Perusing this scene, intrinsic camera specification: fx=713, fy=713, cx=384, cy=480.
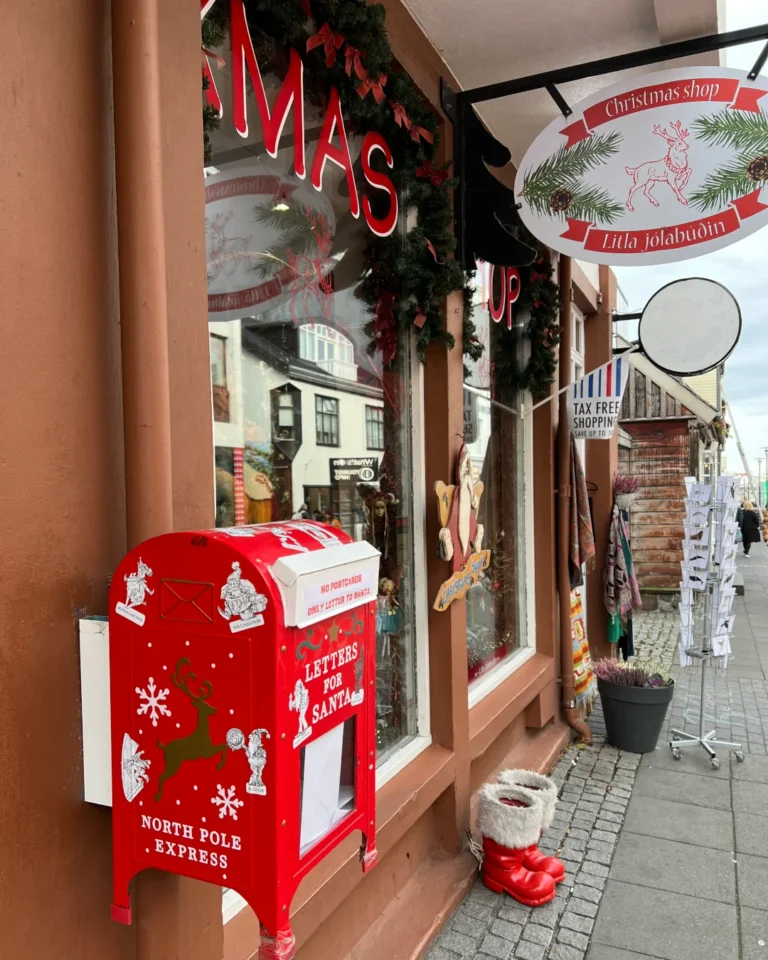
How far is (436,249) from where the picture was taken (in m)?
3.20

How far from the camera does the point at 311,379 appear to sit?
110 inches

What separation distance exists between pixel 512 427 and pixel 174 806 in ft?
13.3

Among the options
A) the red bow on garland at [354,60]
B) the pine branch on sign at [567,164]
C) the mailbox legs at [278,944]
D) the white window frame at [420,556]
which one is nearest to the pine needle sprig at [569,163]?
the pine branch on sign at [567,164]

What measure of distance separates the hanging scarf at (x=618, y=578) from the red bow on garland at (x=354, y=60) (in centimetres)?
489

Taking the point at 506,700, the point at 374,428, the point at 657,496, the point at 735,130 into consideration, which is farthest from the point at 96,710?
the point at 657,496

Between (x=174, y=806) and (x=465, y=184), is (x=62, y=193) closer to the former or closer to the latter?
(x=174, y=806)

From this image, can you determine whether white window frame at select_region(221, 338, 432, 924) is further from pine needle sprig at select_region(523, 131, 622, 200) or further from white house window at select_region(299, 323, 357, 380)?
pine needle sprig at select_region(523, 131, 622, 200)

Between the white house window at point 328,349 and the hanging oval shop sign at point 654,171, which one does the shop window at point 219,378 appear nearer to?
the white house window at point 328,349

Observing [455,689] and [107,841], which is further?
[455,689]

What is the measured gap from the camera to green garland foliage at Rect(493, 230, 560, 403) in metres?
4.85

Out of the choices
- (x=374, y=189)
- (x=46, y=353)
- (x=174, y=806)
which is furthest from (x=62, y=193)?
(x=374, y=189)

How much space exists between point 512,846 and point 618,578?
3531 millimetres

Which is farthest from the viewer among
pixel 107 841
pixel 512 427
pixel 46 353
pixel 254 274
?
pixel 512 427

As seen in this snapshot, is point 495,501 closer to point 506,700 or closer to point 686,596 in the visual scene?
point 506,700
